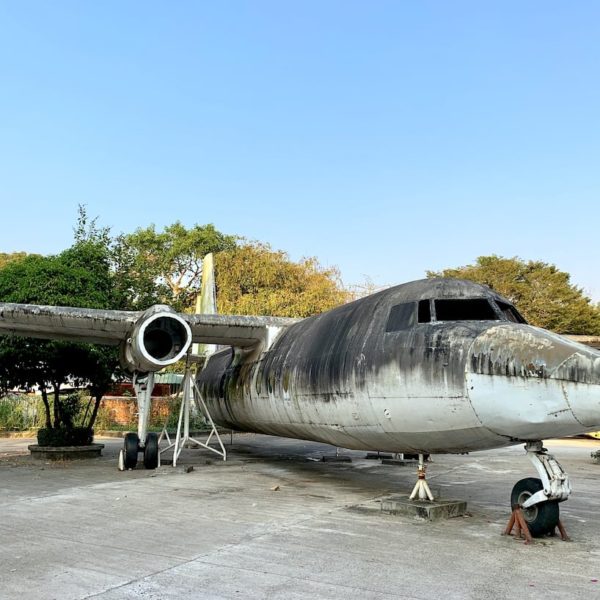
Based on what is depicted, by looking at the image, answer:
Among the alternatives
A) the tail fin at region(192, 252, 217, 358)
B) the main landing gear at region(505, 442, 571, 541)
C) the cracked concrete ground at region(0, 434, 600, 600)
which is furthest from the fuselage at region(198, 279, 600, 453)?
the tail fin at region(192, 252, 217, 358)

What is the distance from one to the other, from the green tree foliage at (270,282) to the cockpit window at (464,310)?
2676 cm

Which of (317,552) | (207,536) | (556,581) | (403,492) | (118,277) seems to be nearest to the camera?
(556,581)

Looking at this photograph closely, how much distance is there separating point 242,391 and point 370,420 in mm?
4912

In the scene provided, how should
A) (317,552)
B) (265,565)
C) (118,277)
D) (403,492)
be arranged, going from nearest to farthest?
(265,565) → (317,552) → (403,492) → (118,277)

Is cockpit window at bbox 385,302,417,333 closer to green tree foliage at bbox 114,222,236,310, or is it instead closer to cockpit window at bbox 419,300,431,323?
cockpit window at bbox 419,300,431,323

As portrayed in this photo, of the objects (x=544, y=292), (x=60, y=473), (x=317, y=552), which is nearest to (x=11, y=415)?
(x=60, y=473)

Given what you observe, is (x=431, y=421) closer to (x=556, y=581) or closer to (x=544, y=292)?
(x=556, y=581)

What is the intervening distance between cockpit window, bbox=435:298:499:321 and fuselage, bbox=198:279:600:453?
0.5 inches

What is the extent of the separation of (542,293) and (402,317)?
3214 cm

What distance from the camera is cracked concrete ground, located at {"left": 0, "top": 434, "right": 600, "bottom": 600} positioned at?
480cm

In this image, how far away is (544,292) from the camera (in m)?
36.4

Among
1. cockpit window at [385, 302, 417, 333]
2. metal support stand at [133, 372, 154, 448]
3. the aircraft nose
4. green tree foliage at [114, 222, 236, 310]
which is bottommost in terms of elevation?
metal support stand at [133, 372, 154, 448]

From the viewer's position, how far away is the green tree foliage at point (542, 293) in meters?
35.2

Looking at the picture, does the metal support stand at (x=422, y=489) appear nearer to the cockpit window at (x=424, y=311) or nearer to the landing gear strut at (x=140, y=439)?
the cockpit window at (x=424, y=311)
